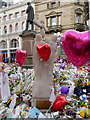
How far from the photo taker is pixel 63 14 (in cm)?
1922

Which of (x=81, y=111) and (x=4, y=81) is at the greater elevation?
(x=4, y=81)

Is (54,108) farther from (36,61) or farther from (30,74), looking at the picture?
(30,74)

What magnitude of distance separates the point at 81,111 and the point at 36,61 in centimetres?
127

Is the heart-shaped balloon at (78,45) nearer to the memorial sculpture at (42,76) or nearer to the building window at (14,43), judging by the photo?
the memorial sculpture at (42,76)

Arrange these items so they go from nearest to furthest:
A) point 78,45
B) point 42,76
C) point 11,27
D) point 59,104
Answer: point 78,45, point 59,104, point 42,76, point 11,27

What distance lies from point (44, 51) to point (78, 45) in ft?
2.43

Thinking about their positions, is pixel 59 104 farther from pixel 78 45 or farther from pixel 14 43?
pixel 14 43

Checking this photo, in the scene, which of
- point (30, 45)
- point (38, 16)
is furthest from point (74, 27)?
point (30, 45)

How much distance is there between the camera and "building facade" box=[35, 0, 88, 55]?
18.7 meters

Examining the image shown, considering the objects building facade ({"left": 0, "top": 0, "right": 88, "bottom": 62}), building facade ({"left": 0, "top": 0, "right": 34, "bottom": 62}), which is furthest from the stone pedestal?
building facade ({"left": 0, "top": 0, "right": 34, "bottom": 62})

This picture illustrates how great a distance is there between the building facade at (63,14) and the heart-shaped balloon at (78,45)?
1553 centimetres

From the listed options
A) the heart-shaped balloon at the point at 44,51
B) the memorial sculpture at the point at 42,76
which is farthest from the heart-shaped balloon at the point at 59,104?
the heart-shaped balloon at the point at 44,51

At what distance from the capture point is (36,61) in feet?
9.67

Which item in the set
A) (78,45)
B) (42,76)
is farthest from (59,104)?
(78,45)
